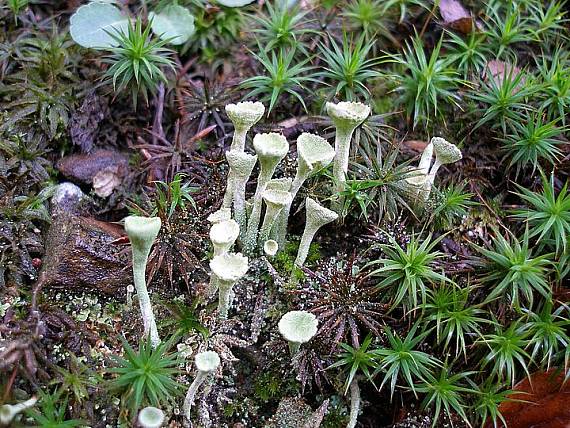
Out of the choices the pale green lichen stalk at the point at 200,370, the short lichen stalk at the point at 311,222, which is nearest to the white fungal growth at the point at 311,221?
the short lichen stalk at the point at 311,222

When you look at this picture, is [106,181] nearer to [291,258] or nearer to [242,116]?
[242,116]

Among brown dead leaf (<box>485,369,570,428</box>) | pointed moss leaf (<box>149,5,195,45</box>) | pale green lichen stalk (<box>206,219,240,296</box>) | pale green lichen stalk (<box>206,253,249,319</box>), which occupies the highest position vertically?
pointed moss leaf (<box>149,5,195,45</box>)

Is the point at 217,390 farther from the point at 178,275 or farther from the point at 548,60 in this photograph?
the point at 548,60

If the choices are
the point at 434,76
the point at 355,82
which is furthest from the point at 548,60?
the point at 355,82

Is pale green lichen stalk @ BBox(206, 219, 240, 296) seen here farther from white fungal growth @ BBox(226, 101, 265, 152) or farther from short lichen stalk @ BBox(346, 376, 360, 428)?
short lichen stalk @ BBox(346, 376, 360, 428)

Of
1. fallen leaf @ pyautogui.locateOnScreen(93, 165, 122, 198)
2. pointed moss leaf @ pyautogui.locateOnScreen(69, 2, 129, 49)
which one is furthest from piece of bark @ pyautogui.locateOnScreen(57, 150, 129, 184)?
pointed moss leaf @ pyautogui.locateOnScreen(69, 2, 129, 49)
